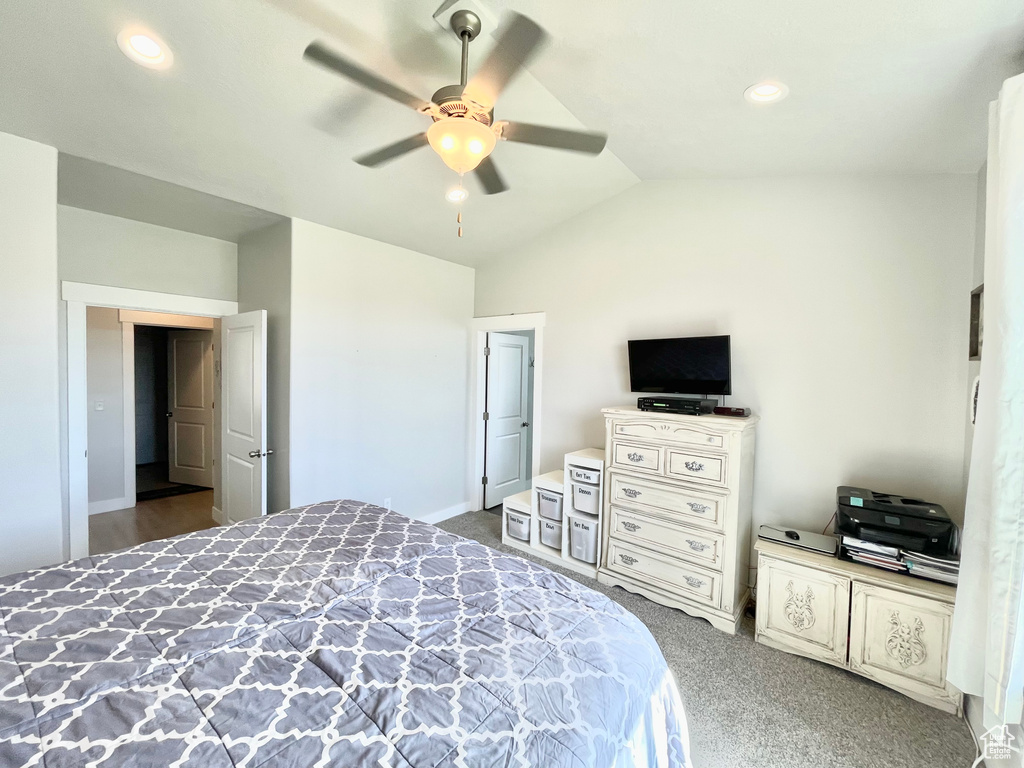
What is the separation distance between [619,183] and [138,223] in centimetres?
358

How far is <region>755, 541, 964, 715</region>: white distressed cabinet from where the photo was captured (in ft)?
6.44

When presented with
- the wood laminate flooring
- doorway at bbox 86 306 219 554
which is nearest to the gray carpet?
the wood laminate flooring

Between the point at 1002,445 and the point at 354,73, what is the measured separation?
238 cm

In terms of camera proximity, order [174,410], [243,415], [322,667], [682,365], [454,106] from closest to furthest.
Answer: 1. [322,667]
2. [454,106]
3. [682,365]
4. [243,415]
5. [174,410]

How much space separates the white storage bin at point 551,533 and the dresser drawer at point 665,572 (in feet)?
1.52

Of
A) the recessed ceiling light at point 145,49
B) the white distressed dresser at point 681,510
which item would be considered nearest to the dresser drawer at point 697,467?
the white distressed dresser at point 681,510

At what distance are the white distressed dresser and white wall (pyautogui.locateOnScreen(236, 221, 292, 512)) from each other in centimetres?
234

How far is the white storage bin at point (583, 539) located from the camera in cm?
313

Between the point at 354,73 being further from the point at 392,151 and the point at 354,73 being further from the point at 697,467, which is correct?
the point at 697,467

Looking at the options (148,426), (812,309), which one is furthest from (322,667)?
(148,426)

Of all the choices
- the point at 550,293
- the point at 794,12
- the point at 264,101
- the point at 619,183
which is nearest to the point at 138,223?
the point at 264,101

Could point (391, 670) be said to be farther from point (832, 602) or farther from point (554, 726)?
point (832, 602)

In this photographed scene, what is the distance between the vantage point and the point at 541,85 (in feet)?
6.98

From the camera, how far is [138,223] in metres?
3.21
